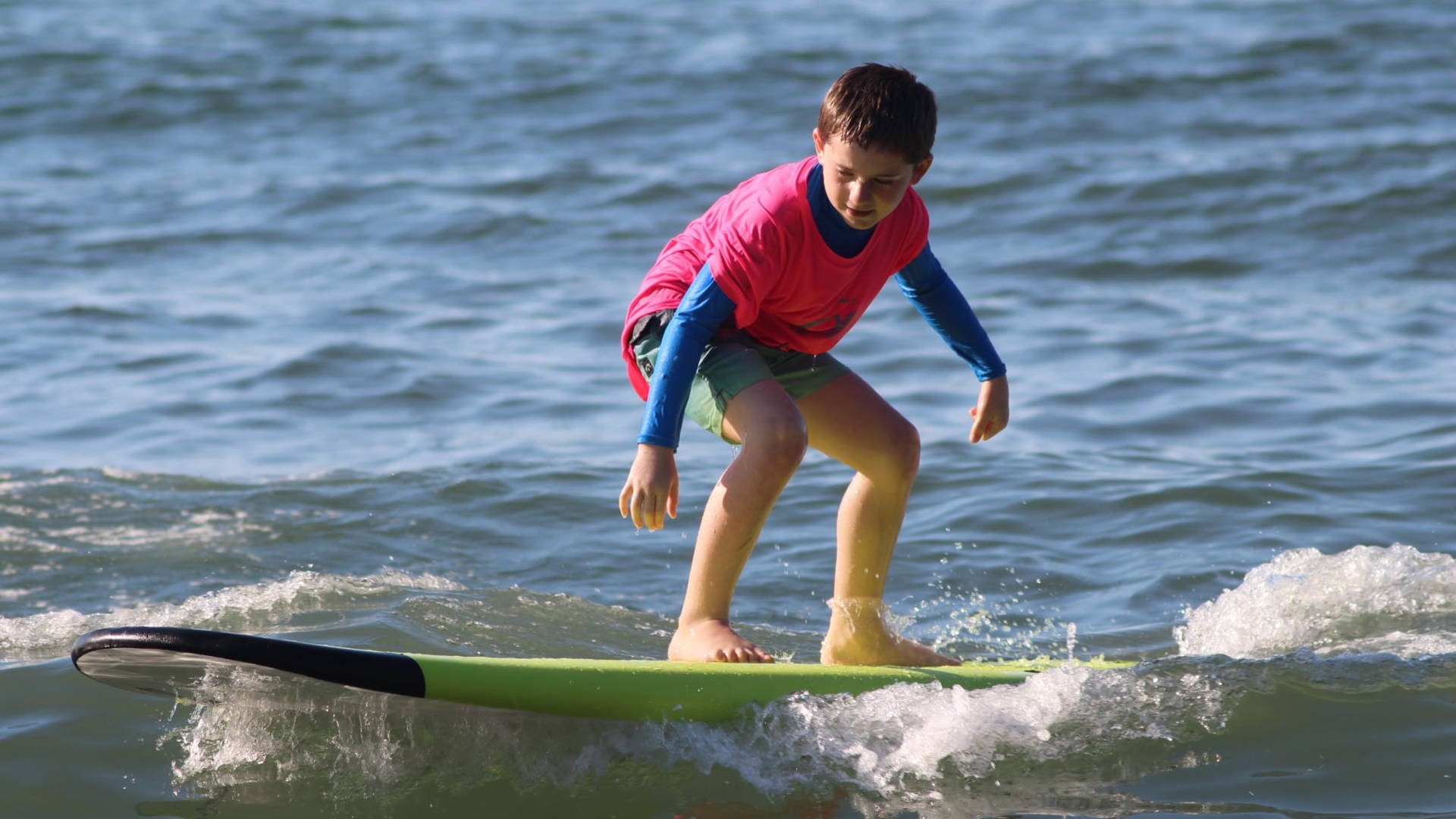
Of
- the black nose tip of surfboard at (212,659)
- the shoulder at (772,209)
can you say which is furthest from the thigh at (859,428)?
the black nose tip of surfboard at (212,659)

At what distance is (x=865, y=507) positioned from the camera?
3908mm

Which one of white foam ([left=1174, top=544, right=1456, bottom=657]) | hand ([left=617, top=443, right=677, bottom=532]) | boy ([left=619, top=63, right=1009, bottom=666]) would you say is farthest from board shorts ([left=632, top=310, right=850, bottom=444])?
white foam ([left=1174, top=544, right=1456, bottom=657])

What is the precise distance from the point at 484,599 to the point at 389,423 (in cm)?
258

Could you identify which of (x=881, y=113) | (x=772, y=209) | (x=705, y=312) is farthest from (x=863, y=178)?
(x=705, y=312)

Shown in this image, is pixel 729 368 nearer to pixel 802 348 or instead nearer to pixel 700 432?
pixel 802 348

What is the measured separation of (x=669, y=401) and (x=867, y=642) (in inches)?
36.3

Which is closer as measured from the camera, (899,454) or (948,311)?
(899,454)

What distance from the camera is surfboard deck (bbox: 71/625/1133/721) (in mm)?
2979

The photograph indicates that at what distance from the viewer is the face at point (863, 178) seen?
3.44 m

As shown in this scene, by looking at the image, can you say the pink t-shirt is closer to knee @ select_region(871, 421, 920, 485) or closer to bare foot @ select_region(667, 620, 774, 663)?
knee @ select_region(871, 421, 920, 485)

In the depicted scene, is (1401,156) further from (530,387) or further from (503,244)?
(530,387)

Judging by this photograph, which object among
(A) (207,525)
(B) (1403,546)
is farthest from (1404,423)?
(A) (207,525)

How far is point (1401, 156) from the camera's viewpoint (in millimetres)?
11844

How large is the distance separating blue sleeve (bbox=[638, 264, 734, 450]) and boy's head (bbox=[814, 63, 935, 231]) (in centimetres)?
37
